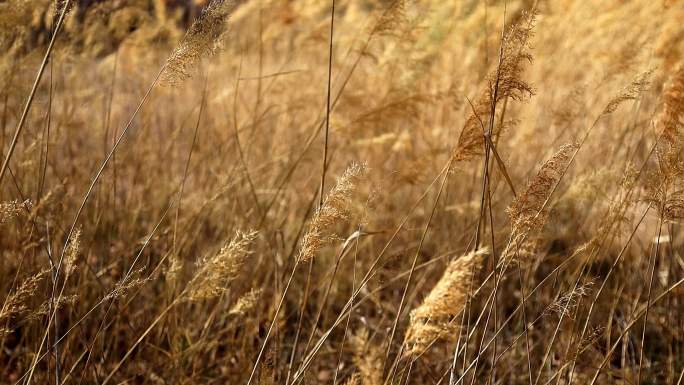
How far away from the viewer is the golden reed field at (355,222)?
1116 millimetres

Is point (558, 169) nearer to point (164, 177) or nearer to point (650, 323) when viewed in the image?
point (650, 323)

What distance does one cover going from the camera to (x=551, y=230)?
2.32m

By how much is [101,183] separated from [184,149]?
63.1 inches

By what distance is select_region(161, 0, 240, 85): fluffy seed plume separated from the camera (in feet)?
3.66

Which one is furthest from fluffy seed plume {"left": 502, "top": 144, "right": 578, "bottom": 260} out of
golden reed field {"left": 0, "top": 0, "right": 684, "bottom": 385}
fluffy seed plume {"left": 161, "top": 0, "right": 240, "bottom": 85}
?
fluffy seed plume {"left": 161, "top": 0, "right": 240, "bottom": 85}

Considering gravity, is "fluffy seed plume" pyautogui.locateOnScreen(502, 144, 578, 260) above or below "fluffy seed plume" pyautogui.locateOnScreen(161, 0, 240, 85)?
below

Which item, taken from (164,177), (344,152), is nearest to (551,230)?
(344,152)

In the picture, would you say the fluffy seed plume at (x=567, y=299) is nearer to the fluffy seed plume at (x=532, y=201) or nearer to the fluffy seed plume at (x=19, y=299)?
the fluffy seed plume at (x=532, y=201)

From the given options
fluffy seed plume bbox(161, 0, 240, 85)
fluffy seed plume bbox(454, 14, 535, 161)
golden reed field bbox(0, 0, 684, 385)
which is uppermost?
fluffy seed plume bbox(161, 0, 240, 85)

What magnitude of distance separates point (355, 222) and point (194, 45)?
132cm

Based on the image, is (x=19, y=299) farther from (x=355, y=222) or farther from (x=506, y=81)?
(x=355, y=222)

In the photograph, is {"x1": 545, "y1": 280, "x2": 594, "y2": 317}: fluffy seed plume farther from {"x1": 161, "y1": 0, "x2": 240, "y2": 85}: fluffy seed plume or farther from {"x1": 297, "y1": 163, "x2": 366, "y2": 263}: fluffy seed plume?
{"x1": 161, "y1": 0, "x2": 240, "y2": 85}: fluffy seed plume

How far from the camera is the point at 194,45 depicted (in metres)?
1.14

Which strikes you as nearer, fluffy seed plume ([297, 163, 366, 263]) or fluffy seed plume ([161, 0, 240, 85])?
fluffy seed plume ([297, 163, 366, 263])
